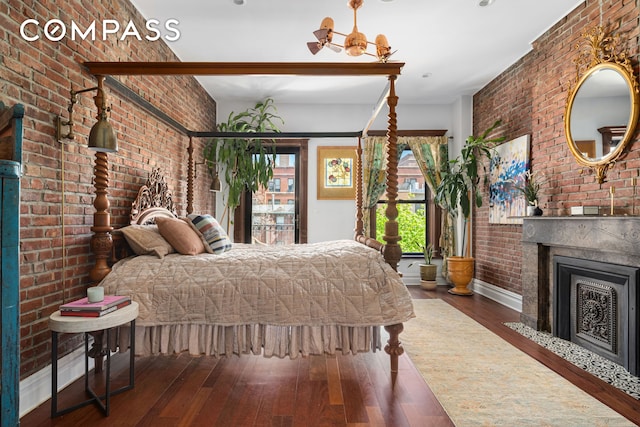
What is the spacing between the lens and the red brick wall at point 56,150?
1.93 metres

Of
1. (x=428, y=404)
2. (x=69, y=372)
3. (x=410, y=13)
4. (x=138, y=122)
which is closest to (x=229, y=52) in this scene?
(x=138, y=122)

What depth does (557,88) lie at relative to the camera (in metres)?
3.44

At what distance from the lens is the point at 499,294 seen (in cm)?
455

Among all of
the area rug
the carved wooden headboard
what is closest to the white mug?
the carved wooden headboard

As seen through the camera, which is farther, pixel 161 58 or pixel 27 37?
pixel 161 58

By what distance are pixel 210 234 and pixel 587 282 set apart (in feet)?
9.99

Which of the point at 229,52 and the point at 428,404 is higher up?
the point at 229,52

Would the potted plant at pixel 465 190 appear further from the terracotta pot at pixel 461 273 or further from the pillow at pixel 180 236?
Answer: the pillow at pixel 180 236

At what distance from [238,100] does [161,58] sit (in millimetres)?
1949

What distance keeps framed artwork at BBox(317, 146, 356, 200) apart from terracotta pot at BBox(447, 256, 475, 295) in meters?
1.80

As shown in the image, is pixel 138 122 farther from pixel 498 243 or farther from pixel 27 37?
pixel 498 243

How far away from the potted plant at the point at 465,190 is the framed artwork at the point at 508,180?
0.17 meters

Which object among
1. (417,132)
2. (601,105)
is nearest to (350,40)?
(601,105)

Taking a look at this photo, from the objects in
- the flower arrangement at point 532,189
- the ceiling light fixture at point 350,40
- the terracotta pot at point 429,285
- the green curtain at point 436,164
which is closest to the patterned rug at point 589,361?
the flower arrangement at point 532,189
